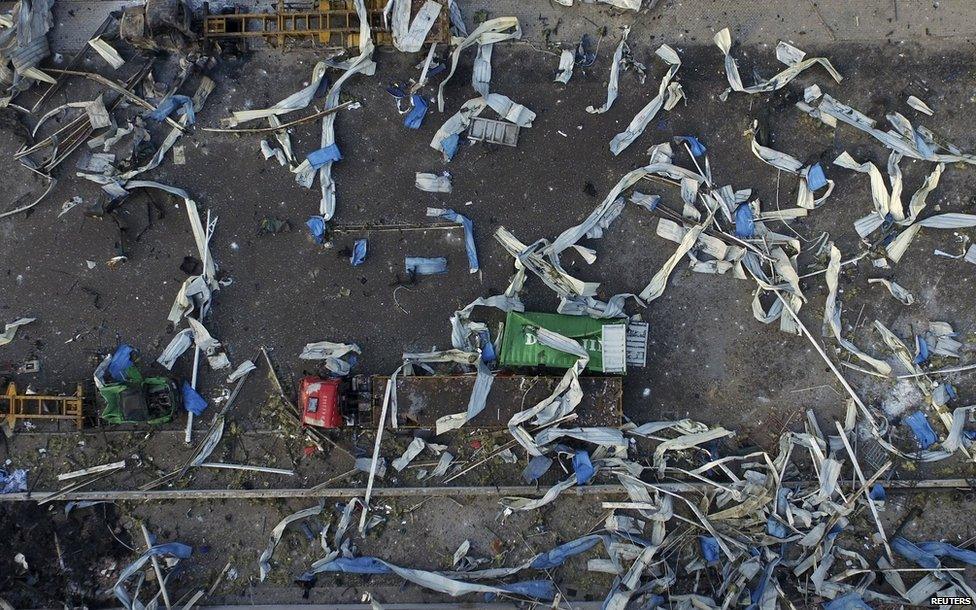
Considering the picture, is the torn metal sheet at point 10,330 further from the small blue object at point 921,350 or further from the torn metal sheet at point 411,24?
the small blue object at point 921,350

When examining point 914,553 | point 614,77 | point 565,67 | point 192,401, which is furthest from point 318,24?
point 914,553

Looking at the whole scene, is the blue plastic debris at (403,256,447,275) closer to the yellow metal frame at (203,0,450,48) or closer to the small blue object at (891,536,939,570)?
the yellow metal frame at (203,0,450,48)

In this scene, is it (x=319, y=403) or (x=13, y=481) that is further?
(x=13, y=481)

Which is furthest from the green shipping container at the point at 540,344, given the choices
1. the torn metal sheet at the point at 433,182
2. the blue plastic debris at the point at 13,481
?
the blue plastic debris at the point at 13,481

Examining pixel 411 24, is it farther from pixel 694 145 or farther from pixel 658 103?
pixel 694 145

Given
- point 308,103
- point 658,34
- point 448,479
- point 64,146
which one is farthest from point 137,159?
point 658,34

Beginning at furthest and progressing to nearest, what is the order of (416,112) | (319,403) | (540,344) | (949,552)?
(416,112) < (949,552) < (540,344) < (319,403)

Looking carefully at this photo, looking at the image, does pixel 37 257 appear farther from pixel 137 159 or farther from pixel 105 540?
pixel 105 540

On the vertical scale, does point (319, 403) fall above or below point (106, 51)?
below
